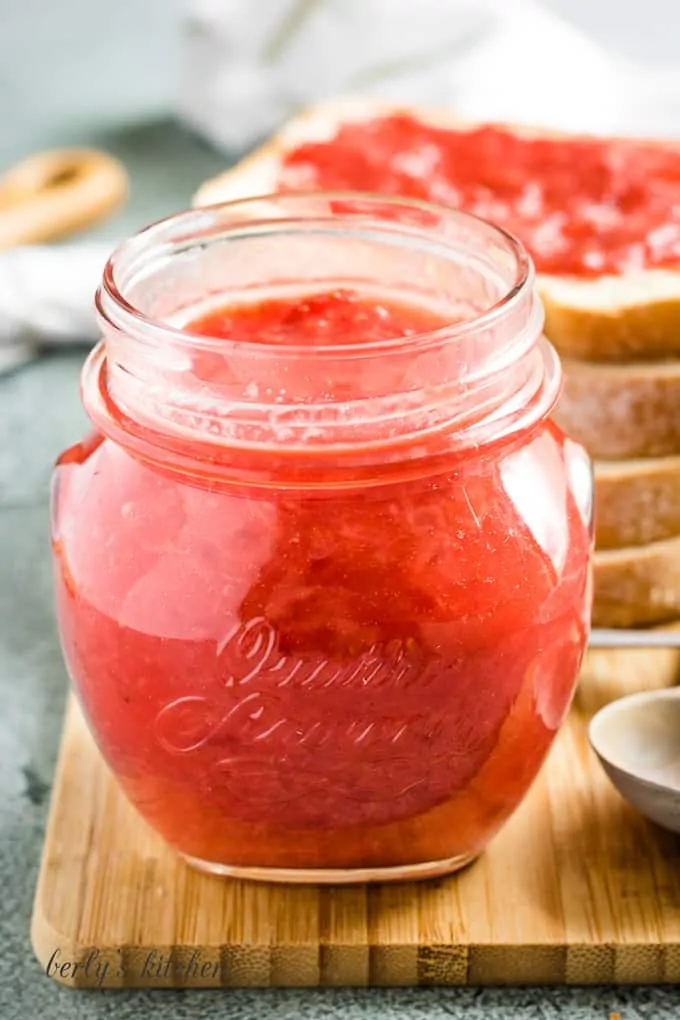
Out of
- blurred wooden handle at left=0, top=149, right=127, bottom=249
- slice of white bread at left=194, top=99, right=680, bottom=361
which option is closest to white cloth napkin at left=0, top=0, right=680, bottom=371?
blurred wooden handle at left=0, top=149, right=127, bottom=249

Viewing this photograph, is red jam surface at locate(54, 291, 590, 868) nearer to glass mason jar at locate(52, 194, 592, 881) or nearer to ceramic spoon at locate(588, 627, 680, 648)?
glass mason jar at locate(52, 194, 592, 881)

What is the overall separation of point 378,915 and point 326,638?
351mm

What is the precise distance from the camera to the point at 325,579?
1.40 meters

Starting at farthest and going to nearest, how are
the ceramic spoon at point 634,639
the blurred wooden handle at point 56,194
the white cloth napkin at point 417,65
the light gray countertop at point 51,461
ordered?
the white cloth napkin at point 417,65, the blurred wooden handle at point 56,194, the ceramic spoon at point 634,639, the light gray countertop at point 51,461

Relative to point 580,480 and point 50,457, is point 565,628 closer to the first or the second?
point 580,480

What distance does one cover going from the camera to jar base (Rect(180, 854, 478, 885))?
162cm

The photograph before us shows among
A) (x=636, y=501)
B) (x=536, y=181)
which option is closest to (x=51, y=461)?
(x=536, y=181)

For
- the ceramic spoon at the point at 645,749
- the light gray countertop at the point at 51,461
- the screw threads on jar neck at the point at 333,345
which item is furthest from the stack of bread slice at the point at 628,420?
the light gray countertop at the point at 51,461

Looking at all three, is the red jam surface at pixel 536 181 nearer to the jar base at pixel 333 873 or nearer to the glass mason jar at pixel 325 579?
the glass mason jar at pixel 325 579

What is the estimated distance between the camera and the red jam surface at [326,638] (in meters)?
1.41

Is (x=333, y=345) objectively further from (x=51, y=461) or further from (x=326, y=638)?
(x=51, y=461)

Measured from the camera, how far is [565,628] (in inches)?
60.0

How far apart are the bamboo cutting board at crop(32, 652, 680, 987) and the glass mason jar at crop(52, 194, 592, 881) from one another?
1.6 inches

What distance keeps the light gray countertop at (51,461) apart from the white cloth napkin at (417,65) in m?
0.21
